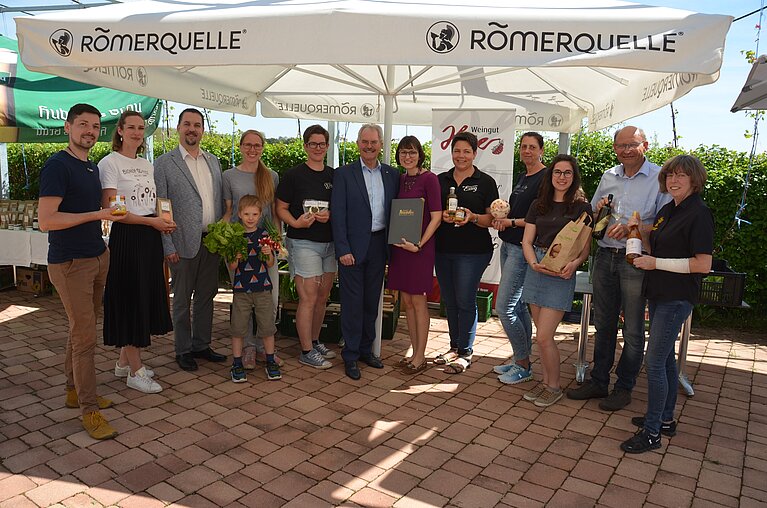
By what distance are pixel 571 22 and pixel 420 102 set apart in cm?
432

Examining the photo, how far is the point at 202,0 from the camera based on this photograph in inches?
148

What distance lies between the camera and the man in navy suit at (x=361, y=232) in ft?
14.7

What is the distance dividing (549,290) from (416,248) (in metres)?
1.03

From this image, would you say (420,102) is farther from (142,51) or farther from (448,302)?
(142,51)

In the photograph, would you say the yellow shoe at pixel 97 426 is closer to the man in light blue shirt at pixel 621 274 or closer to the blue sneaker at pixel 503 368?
the blue sneaker at pixel 503 368

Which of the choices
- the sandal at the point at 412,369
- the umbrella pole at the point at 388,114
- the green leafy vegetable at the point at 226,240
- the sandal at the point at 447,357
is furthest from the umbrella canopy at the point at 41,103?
the sandal at the point at 447,357

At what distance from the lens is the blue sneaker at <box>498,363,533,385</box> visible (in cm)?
464

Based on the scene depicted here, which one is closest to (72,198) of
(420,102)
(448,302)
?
(448,302)

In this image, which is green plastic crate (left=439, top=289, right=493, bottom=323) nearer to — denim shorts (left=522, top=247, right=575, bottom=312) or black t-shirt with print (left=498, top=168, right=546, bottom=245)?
black t-shirt with print (left=498, top=168, right=546, bottom=245)

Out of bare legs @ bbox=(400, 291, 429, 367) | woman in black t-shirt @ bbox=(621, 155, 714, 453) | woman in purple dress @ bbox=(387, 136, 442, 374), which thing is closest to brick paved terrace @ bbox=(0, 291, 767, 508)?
bare legs @ bbox=(400, 291, 429, 367)

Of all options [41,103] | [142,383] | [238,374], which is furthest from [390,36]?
[41,103]

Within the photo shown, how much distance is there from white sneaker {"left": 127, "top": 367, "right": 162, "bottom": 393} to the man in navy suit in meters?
1.46

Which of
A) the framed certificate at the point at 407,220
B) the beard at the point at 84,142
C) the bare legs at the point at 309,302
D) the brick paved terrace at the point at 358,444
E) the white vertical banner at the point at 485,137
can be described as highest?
the white vertical banner at the point at 485,137

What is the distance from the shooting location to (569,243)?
3893mm
